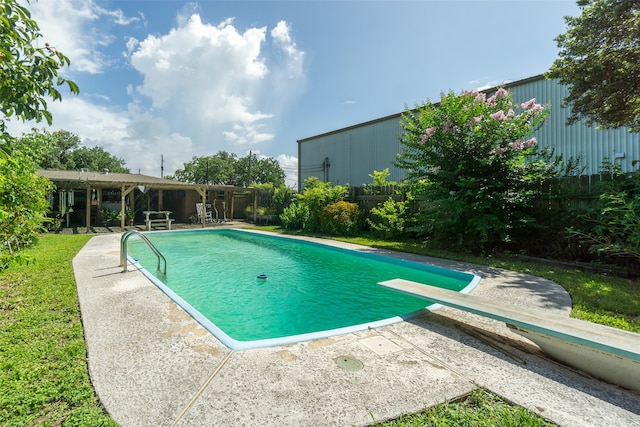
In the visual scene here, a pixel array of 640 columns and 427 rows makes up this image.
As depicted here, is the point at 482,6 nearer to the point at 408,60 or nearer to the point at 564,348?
the point at 408,60

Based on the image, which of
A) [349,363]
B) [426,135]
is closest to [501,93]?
[426,135]

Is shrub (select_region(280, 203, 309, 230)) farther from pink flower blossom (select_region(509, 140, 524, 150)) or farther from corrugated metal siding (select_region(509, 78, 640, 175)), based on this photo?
corrugated metal siding (select_region(509, 78, 640, 175))

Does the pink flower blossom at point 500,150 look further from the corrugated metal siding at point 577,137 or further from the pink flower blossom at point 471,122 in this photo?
the corrugated metal siding at point 577,137

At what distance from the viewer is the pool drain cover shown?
2338 millimetres

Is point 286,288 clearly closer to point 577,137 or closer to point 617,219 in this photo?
point 617,219

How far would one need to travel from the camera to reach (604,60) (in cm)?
663

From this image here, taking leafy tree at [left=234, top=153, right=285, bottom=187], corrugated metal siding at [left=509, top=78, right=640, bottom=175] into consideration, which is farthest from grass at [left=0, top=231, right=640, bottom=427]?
leafy tree at [left=234, top=153, right=285, bottom=187]

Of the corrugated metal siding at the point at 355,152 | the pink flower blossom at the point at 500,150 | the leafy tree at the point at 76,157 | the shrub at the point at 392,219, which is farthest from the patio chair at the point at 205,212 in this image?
the leafy tree at the point at 76,157

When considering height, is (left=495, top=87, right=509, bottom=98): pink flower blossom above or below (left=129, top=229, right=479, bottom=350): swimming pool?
above

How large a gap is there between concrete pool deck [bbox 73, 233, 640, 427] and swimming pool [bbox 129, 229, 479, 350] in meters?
0.33

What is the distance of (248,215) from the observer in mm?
19078

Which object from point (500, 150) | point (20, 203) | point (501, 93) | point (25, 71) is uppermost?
point (501, 93)

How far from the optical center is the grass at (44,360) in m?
1.77

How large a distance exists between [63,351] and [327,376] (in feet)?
7.29
